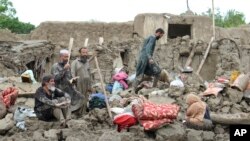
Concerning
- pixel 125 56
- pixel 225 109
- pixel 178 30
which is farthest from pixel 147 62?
pixel 178 30

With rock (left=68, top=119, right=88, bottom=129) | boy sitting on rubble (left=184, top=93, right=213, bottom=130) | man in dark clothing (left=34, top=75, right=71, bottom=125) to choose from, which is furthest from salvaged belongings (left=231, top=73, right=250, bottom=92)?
man in dark clothing (left=34, top=75, right=71, bottom=125)

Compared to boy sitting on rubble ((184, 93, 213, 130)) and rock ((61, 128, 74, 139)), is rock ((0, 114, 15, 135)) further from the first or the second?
boy sitting on rubble ((184, 93, 213, 130))

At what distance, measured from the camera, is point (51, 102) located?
32.1 feet

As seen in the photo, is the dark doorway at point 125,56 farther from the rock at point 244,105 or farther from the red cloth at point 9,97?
the red cloth at point 9,97

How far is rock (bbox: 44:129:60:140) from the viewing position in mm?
9438

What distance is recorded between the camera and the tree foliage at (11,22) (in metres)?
27.3

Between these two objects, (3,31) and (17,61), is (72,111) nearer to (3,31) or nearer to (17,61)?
(17,61)

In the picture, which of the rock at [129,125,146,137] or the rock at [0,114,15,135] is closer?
the rock at [129,125,146,137]

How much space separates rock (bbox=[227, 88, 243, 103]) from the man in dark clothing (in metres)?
3.35

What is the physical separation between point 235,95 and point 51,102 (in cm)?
377

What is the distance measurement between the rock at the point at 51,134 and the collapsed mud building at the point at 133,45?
17.0 feet

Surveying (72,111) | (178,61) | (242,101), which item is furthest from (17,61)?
(242,101)

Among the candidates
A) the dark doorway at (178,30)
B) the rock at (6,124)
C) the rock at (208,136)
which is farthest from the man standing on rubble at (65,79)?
the dark doorway at (178,30)

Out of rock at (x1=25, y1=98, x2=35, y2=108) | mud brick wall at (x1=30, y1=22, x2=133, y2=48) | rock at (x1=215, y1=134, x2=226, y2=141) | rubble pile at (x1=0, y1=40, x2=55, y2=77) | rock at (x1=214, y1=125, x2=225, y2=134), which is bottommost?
rock at (x1=215, y1=134, x2=226, y2=141)
